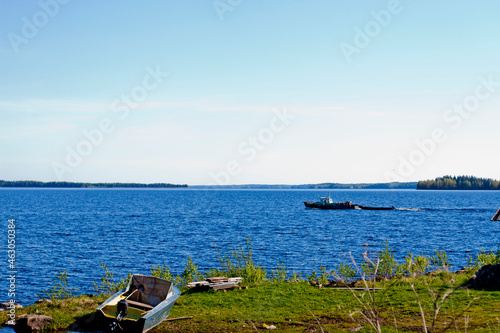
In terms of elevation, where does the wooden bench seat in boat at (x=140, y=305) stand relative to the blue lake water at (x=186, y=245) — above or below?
above

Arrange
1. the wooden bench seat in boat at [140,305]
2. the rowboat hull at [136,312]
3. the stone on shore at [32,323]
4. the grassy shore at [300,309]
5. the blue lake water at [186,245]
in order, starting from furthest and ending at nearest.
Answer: the blue lake water at [186,245], the wooden bench seat in boat at [140,305], the stone on shore at [32,323], the grassy shore at [300,309], the rowboat hull at [136,312]

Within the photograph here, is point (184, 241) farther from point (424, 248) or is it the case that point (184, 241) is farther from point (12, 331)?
point (12, 331)

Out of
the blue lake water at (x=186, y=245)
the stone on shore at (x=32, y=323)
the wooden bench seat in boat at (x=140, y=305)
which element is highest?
the wooden bench seat in boat at (x=140, y=305)

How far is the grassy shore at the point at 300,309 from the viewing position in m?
13.7

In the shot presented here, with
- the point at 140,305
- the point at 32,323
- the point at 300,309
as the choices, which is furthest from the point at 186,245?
the point at 32,323

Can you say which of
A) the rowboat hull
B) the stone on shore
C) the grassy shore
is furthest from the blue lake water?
the rowboat hull

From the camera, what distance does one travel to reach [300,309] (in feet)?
52.0

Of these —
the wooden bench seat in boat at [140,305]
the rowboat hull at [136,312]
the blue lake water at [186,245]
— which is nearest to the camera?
the rowboat hull at [136,312]

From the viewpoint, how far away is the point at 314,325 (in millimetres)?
13992

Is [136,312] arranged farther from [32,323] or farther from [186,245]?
[186,245]

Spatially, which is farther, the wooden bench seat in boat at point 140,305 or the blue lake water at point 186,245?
the blue lake water at point 186,245

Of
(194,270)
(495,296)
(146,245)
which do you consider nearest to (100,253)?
(146,245)

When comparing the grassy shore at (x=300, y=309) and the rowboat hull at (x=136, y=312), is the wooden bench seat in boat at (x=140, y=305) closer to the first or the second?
the rowboat hull at (x=136, y=312)

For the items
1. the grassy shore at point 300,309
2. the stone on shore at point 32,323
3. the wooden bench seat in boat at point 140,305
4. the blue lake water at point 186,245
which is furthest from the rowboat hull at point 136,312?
the blue lake water at point 186,245
